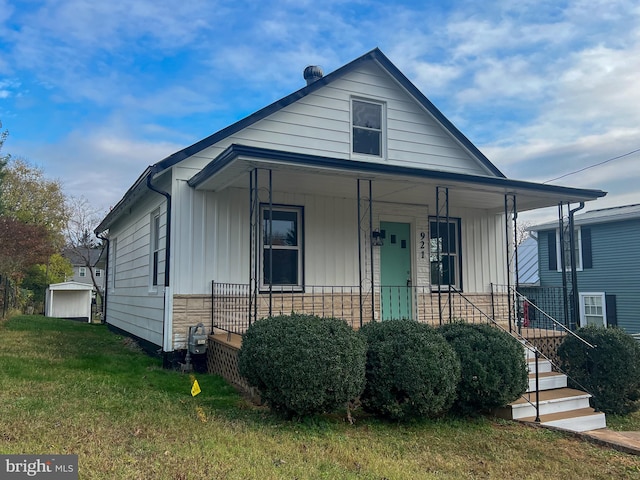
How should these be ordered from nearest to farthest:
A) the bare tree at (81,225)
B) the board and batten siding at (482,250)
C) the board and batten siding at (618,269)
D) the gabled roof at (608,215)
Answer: the board and batten siding at (482,250)
the gabled roof at (608,215)
the board and batten siding at (618,269)
the bare tree at (81,225)

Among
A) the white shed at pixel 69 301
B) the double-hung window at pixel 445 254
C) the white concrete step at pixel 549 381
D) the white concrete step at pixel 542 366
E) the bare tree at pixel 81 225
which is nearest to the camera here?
the white concrete step at pixel 549 381

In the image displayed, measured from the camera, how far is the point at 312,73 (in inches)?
396

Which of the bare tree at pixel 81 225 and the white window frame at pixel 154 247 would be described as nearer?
the white window frame at pixel 154 247

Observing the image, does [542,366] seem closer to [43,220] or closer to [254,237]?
[254,237]

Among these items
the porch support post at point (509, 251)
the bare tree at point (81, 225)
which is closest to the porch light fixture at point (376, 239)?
the porch support post at point (509, 251)

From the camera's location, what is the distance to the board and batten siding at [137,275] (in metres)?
8.80

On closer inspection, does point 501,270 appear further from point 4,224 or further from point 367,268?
point 4,224

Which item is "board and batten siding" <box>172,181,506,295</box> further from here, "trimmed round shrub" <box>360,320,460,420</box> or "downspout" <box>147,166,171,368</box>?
"trimmed round shrub" <box>360,320,460,420</box>

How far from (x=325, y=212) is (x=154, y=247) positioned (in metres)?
3.52

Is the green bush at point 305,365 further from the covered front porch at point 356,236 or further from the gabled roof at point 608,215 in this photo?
the gabled roof at point 608,215

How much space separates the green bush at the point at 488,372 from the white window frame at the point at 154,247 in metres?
5.99

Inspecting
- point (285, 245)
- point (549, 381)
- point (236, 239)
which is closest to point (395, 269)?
point (285, 245)

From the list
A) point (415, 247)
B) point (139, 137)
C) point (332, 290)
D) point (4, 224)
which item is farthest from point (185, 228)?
point (139, 137)

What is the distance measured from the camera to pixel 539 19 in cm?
1063
